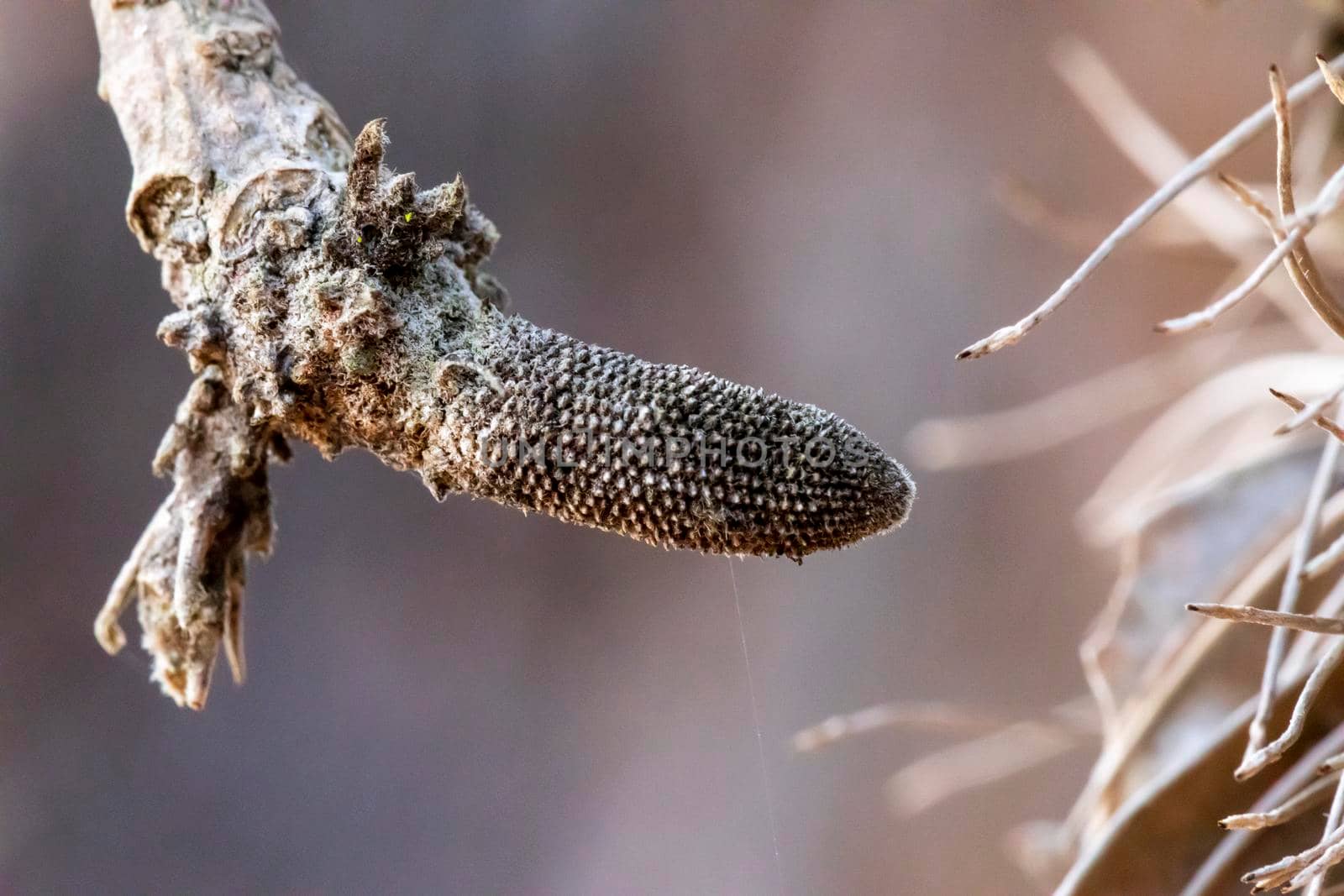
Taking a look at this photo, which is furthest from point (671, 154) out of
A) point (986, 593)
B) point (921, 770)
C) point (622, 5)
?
point (921, 770)

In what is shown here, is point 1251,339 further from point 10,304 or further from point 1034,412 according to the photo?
point 10,304

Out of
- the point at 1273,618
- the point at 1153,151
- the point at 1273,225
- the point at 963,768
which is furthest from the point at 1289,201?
the point at 963,768

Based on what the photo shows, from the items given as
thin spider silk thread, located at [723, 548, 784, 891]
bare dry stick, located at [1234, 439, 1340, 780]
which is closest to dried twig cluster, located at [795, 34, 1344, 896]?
bare dry stick, located at [1234, 439, 1340, 780]

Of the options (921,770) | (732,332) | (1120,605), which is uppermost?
(732,332)

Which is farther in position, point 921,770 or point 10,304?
point 921,770

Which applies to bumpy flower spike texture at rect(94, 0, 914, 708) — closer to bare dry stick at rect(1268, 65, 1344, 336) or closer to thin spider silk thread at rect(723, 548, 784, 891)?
bare dry stick at rect(1268, 65, 1344, 336)

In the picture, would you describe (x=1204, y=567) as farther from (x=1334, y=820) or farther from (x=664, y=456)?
(x=664, y=456)

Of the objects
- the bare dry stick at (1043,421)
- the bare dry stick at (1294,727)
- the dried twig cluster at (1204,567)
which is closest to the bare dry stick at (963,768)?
the dried twig cluster at (1204,567)
